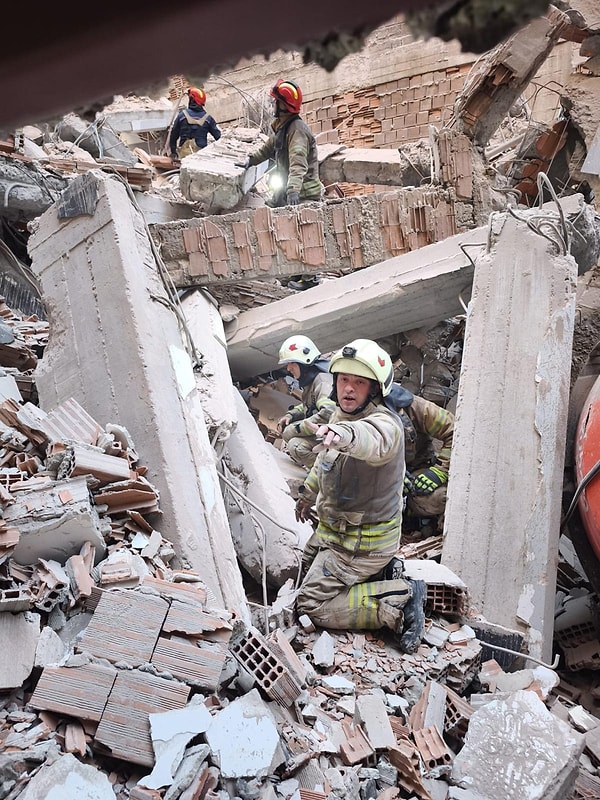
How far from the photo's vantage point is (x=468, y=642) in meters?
3.68

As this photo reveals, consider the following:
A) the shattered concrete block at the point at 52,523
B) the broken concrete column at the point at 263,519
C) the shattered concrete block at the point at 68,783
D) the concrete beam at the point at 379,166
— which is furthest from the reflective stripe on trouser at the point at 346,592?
the concrete beam at the point at 379,166

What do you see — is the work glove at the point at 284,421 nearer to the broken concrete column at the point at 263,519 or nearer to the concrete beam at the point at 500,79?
the broken concrete column at the point at 263,519

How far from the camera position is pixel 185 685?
2.38 metres

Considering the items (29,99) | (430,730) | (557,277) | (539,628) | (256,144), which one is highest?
(29,99)

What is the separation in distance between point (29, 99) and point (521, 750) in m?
3.08

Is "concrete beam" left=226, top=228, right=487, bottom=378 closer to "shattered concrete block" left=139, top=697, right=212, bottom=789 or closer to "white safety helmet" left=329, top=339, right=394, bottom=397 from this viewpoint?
"white safety helmet" left=329, top=339, right=394, bottom=397

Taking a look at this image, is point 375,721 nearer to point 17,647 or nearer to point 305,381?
point 17,647

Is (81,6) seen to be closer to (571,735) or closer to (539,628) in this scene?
(571,735)

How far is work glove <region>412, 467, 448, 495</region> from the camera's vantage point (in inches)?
198

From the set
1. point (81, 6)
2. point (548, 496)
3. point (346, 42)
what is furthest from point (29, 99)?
point (548, 496)

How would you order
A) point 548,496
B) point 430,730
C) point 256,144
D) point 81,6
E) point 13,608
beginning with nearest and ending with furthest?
point 81,6
point 13,608
point 430,730
point 548,496
point 256,144

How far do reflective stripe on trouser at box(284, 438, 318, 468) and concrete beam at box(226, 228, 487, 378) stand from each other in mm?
1028

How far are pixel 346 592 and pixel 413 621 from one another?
41 centimetres

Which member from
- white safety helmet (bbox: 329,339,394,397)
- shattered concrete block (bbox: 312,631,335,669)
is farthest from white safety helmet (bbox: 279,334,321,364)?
shattered concrete block (bbox: 312,631,335,669)
